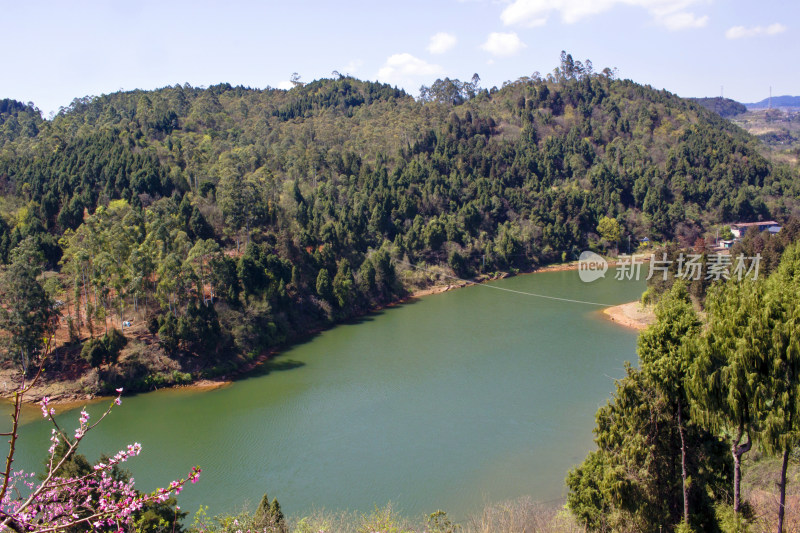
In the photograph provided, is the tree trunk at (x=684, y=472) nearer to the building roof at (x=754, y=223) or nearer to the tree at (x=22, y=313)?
the tree at (x=22, y=313)

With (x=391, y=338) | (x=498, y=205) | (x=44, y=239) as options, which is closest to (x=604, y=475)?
(x=391, y=338)

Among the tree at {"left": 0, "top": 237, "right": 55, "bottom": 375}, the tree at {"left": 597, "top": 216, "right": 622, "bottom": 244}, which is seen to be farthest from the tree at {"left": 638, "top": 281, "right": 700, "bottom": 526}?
the tree at {"left": 597, "top": 216, "right": 622, "bottom": 244}

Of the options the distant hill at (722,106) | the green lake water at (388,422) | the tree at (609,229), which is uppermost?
the distant hill at (722,106)

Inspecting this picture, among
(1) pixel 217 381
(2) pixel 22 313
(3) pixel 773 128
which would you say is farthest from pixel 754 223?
(3) pixel 773 128

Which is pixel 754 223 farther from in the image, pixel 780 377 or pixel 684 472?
pixel 780 377

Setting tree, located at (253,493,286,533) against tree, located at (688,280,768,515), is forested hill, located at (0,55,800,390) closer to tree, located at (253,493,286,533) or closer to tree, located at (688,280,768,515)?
tree, located at (253,493,286,533)

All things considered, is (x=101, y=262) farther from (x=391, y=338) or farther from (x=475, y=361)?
(x=475, y=361)

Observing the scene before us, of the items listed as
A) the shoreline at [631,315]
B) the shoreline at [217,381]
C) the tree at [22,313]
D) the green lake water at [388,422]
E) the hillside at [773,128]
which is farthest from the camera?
the hillside at [773,128]

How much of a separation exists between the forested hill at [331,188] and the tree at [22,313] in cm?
147

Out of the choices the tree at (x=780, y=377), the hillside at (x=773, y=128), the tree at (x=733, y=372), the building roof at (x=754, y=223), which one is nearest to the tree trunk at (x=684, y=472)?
the tree at (x=733, y=372)

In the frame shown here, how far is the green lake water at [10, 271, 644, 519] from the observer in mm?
11062

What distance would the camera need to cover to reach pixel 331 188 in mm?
31984

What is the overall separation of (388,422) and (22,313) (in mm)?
10524

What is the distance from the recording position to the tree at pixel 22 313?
1586 centimetres
